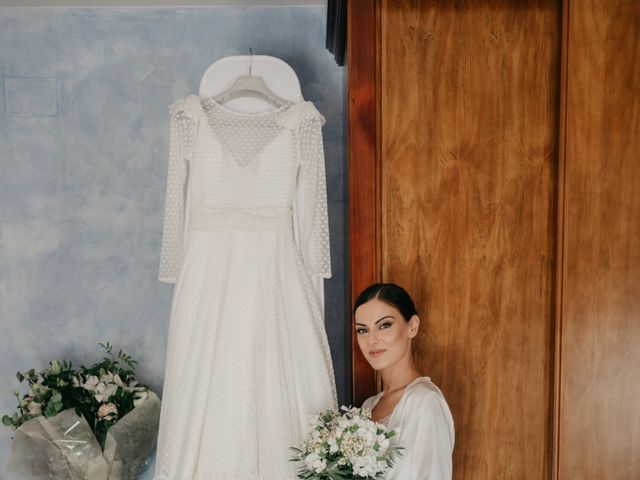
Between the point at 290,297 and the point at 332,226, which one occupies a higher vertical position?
the point at 332,226

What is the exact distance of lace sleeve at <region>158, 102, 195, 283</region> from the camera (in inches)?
84.9

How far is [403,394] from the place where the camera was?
1728mm

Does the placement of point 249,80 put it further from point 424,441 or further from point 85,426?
point 85,426

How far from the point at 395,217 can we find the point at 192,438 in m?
0.96

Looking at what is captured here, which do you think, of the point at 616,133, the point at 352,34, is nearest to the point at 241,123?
the point at 352,34

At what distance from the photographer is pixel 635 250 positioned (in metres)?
2.06

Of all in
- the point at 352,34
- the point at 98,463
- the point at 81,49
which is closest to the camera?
the point at 352,34

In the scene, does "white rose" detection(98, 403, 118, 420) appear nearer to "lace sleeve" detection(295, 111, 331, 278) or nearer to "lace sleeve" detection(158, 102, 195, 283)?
"lace sleeve" detection(158, 102, 195, 283)

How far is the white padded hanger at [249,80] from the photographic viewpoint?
7.16 feet

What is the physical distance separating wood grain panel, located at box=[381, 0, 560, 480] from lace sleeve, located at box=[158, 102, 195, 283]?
0.67 meters

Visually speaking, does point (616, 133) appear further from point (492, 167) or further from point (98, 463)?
point (98, 463)

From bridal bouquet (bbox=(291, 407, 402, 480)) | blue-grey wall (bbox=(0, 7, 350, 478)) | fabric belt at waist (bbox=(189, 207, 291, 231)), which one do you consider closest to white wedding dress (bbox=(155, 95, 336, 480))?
fabric belt at waist (bbox=(189, 207, 291, 231))

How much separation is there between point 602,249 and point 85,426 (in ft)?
6.40

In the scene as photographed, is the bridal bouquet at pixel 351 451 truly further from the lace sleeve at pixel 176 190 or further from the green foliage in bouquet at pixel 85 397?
the green foliage in bouquet at pixel 85 397
